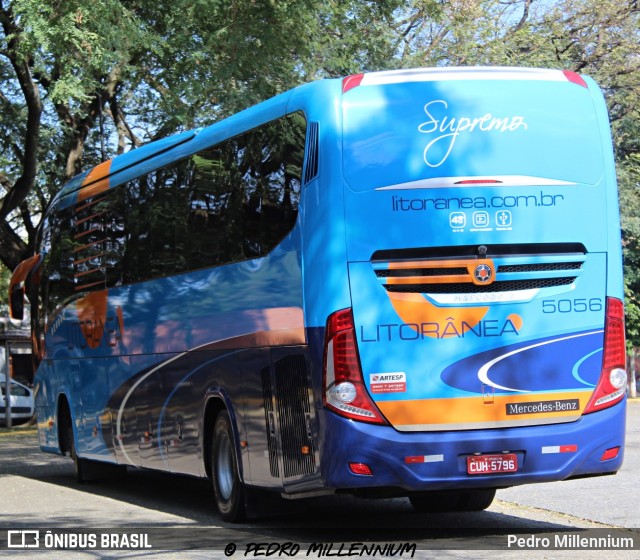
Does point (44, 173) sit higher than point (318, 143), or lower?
higher

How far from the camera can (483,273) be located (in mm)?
9539

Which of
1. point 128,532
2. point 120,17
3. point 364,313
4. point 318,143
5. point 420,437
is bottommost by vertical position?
point 128,532

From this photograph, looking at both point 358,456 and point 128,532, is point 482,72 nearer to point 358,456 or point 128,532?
point 358,456

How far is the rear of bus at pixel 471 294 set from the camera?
9.33 m

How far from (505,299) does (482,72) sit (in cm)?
188

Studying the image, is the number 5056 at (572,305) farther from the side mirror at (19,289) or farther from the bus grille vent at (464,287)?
the side mirror at (19,289)

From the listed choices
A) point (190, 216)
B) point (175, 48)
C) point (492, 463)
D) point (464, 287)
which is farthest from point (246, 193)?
point (175, 48)

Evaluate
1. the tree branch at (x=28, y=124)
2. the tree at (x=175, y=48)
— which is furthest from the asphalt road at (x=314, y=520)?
the tree branch at (x=28, y=124)

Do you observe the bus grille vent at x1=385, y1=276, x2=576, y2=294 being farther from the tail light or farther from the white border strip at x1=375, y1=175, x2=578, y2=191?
the white border strip at x1=375, y1=175, x2=578, y2=191

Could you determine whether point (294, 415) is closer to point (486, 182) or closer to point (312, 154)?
point (312, 154)

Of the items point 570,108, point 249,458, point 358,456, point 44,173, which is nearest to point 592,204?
point 570,108

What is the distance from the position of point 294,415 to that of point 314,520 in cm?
193

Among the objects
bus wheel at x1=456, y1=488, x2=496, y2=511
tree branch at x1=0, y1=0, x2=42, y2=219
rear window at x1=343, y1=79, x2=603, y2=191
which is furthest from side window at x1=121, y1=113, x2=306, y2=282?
tree branch at x1=0, y1=0, x2=42, y2=219

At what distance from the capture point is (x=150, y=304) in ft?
43.7
